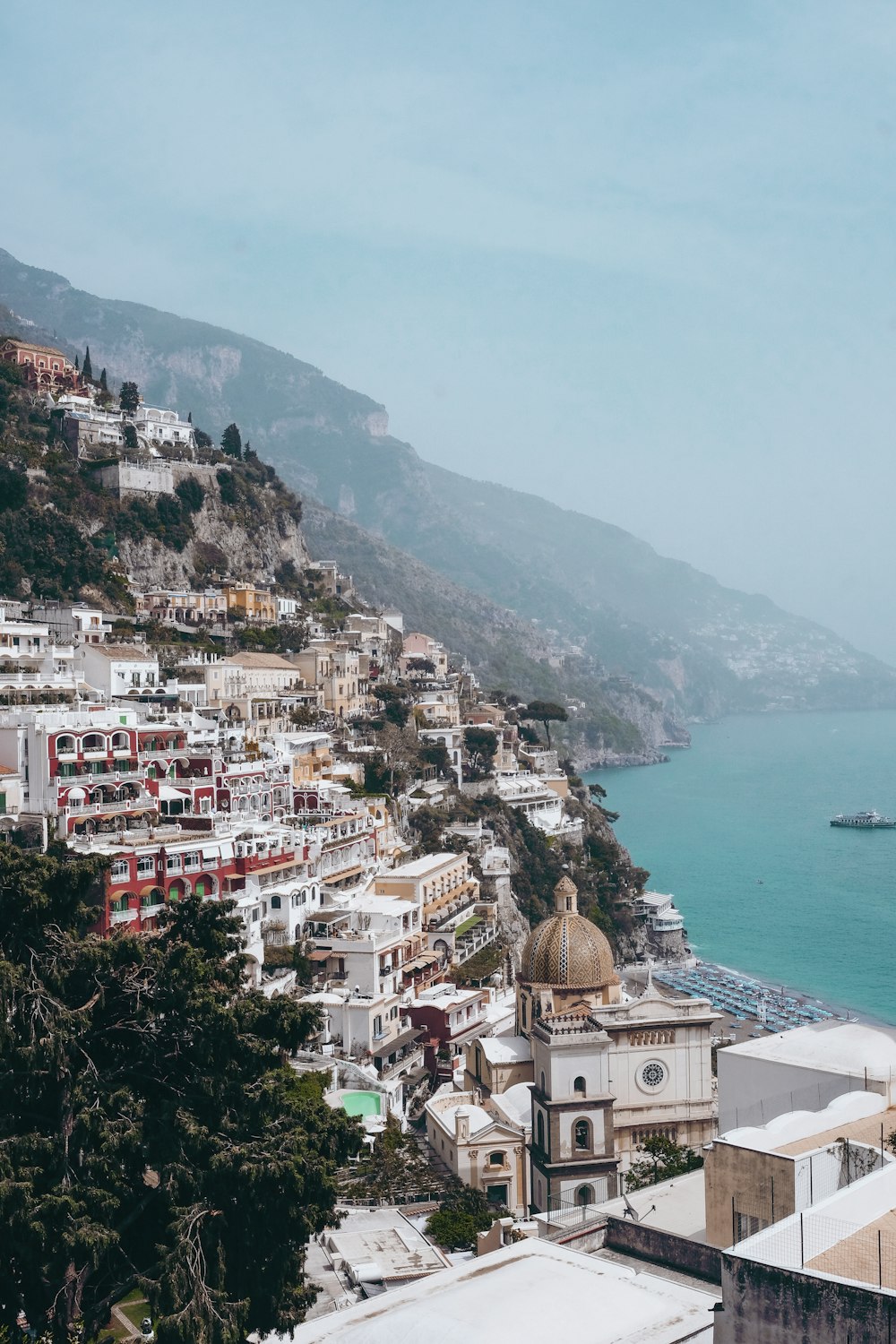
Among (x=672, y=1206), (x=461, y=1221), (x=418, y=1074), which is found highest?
(x=672, y=1206)

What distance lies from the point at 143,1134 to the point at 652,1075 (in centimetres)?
1506

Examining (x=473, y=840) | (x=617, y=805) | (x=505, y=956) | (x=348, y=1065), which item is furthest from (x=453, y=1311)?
(x=617, y=805)

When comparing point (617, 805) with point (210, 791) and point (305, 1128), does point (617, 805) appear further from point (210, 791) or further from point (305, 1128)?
point (305, 1128)

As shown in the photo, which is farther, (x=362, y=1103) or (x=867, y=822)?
(x=867, y=822)

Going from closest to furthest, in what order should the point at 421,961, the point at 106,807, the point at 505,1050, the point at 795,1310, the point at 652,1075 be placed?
the point at 795,1310 → the point at 652,1075 → the point at 505,1050 → the point at 106,807 → the point at 421,961

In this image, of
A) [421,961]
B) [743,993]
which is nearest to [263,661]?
[421,961]

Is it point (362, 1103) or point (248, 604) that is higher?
point (248, 604)

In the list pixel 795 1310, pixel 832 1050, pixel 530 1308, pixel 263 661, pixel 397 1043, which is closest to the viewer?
pixel 795 1310

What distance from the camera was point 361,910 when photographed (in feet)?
118

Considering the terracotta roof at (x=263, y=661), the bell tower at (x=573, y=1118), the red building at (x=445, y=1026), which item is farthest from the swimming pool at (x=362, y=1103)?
the terracotta roof at (x=263, y=661)

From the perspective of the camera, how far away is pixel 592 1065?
25.6m

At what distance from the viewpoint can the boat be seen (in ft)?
335

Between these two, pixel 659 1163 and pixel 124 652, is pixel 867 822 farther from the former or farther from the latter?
pixel 659 1163

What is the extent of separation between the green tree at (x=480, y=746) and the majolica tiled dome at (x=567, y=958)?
34.7 meters
